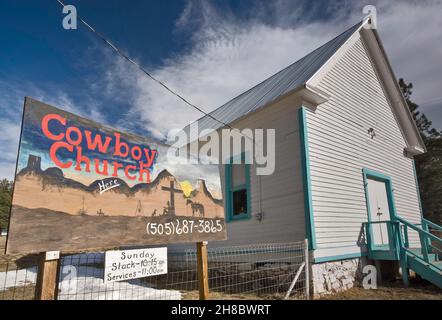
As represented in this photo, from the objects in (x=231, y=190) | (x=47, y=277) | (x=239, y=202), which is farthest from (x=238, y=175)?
(x=47, y=277)

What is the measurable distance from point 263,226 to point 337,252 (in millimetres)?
2012

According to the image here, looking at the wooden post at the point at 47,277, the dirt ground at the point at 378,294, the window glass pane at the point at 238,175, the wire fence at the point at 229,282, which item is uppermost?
the window glass pane at the point at 238,175

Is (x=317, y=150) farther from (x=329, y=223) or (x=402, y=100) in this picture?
(x=402, y=100)

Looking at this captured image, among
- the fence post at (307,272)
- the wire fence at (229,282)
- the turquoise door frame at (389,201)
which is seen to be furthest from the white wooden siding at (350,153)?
the wire fence at (229,282)

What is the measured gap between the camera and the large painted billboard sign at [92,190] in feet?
9.08

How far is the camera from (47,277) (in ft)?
9.25

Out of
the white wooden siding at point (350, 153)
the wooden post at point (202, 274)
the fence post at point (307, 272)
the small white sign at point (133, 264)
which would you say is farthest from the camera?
the white wooden siding at point (350, 153)

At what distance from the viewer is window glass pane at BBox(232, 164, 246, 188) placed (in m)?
9.49

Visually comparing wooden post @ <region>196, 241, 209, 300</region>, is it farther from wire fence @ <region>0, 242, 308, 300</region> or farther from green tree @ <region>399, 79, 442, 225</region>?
green tree @ <region>399, 79, 442, 225</region>

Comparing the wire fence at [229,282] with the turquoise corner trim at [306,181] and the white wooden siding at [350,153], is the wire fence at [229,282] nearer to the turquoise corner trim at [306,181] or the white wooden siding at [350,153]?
the turquoise corner trim at [306,181]

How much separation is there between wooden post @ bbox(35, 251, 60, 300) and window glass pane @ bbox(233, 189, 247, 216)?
22.1 feet

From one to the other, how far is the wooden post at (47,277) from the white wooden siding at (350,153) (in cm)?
568

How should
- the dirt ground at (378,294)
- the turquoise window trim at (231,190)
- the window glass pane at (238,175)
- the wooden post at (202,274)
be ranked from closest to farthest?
the wooden post at (202,274) < the dirt ground at (378,294) < the turquoise window trim at (231,190) < the window glass pane at (238,175)

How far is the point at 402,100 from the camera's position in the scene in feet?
40.0
